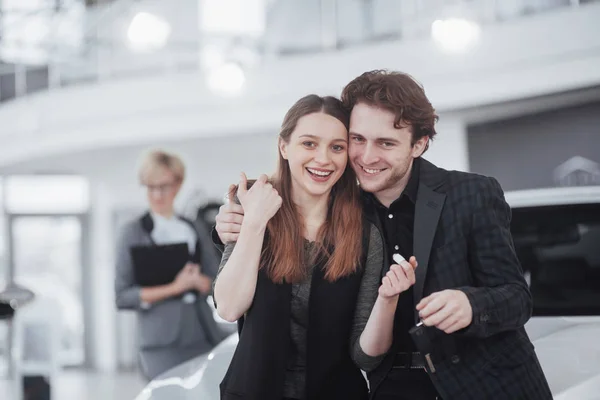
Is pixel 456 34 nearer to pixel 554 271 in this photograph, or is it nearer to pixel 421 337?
pixel 554 271

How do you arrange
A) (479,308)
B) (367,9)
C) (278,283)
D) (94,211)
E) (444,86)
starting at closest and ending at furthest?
(479,308), (278,283), (444,86), (367,9), (94,211)

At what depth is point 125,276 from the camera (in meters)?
3.45

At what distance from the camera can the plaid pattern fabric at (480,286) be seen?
5.28ft

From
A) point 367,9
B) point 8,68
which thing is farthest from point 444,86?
point 8,68

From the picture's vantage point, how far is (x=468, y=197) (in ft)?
5.41

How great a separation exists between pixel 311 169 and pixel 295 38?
4790mm

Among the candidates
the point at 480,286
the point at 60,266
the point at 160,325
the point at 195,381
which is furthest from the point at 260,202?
the point at 60,266

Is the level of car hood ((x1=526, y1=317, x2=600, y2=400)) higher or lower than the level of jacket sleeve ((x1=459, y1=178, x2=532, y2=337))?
lower

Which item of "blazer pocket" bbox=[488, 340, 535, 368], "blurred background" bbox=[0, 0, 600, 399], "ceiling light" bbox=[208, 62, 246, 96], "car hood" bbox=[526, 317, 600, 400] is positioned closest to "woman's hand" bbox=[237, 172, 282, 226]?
"blazer pocket" bbox=[488, 340, 535, 368]

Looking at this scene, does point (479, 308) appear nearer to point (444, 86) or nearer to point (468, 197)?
point (468, 197)

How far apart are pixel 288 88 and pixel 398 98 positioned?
14.4ft

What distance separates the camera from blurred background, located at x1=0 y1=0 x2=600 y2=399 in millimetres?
4996

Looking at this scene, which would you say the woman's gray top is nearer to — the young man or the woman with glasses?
the young man

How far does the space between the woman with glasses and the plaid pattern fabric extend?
1.83 m
